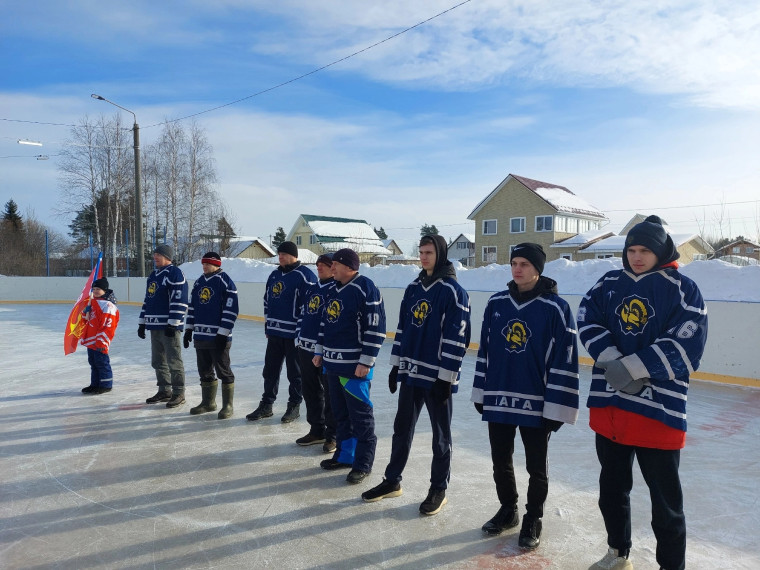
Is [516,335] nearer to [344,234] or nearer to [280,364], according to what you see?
[280,364]

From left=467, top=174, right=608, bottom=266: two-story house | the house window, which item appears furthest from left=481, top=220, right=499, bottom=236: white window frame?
the house window

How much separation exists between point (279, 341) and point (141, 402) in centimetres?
200

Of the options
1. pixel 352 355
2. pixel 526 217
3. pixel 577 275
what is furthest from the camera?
pixel 526 217

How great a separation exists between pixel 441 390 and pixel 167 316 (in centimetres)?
368

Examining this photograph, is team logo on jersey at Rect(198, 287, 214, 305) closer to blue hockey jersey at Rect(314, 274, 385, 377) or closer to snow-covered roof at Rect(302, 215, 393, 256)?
blue hockey jersey at Rect(314, 274, 385, 377)

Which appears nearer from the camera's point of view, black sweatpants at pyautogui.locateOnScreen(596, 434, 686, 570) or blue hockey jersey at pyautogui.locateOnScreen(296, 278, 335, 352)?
black sweatpants at pyautogui.locateOnScreen(596, 434, 686, 570)

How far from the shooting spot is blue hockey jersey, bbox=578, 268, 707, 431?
236cm

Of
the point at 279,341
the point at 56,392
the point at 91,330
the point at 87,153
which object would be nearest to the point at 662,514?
the point at 279,341

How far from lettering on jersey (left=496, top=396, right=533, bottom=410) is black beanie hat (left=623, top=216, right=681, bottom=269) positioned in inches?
36.3

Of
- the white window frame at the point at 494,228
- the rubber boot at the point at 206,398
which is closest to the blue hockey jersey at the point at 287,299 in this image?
the rubber boot at the point at 206,398

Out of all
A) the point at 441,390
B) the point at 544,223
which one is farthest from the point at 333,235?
the point at 441,390

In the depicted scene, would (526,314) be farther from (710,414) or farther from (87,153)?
(87,153)

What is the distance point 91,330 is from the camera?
6.32 m

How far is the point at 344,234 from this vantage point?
44094 millimetres
